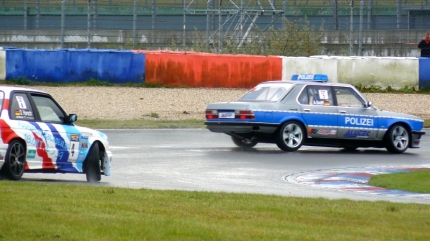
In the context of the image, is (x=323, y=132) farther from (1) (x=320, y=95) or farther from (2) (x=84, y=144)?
(2) (x=84, y=144)

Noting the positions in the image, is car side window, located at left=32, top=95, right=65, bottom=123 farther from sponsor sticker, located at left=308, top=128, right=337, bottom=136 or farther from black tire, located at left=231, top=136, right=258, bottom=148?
sponsor sticker, located at left=308, top=128, right=337, bottom=136

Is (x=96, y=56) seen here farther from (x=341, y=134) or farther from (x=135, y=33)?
(x=341, y=134)

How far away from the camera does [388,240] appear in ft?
25.0

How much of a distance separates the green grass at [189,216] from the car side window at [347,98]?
7.93 m

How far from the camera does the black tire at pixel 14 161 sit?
1112cm

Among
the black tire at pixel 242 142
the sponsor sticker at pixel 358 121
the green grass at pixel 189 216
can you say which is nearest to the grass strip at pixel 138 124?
the black tire at pixel 242 142

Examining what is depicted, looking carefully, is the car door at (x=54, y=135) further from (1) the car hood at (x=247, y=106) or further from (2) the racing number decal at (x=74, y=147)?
(1) the car hood at (x=247, y=106)

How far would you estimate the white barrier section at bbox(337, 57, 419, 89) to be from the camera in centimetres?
2816

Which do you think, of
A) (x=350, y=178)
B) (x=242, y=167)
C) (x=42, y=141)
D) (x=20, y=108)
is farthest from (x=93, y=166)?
(x=350, y=178)

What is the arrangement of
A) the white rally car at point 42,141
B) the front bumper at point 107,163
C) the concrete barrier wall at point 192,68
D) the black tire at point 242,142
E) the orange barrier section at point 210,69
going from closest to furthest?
the white rally car at point 42,141 < the front bumper at point 107,163 < the black tire at point 242,142 < the concrete barrier wall at point 192,68 < the orange barrier section at point 210,69

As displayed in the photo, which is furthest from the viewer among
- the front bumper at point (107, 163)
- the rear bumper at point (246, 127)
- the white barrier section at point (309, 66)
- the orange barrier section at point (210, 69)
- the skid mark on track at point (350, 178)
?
the white barrier section at point (309, 66)

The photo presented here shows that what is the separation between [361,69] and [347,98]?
10.5m

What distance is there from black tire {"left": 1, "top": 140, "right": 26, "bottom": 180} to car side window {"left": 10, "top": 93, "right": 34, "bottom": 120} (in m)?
0.37

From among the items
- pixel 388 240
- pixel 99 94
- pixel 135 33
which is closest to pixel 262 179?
pixel 388 240
